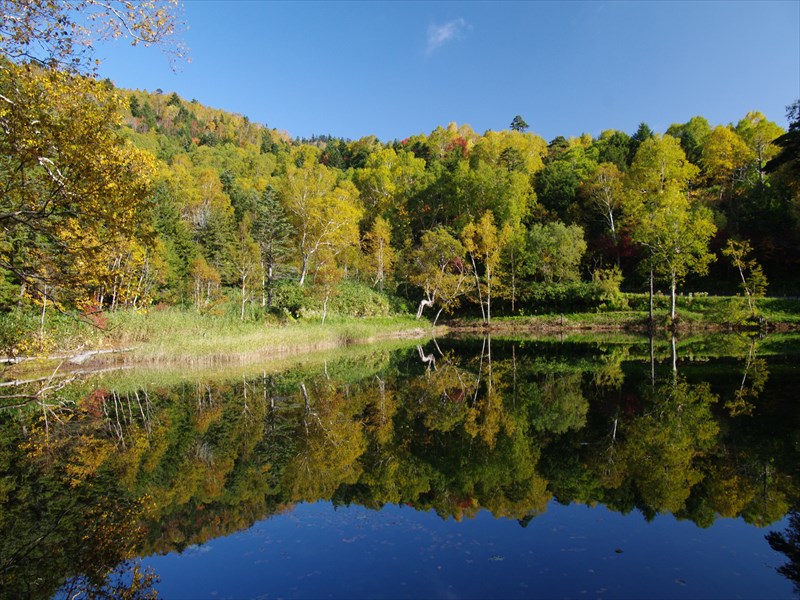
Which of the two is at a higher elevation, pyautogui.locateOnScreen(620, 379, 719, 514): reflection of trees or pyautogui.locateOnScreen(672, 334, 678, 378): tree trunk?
pyautogui.locateOnScreen(672, 334, 678, 378): tree trunk

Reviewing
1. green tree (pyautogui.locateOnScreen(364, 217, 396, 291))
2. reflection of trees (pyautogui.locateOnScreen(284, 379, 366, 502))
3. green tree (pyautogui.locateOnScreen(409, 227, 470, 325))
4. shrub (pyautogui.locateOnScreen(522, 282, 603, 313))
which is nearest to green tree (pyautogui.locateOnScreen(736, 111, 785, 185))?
shrub (pyautogui.locateOnScreen(522, 282, 603, 313))

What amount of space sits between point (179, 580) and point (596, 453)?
7395 millimetres

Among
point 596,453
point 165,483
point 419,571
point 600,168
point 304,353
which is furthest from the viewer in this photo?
point 600,168

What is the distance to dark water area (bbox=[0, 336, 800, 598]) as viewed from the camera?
584 cm

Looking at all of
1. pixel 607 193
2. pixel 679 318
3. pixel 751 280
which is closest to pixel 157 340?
pixel 679 318

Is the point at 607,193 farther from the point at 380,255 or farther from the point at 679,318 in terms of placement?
the point at 380,255

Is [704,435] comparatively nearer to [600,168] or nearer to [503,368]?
[503,368]

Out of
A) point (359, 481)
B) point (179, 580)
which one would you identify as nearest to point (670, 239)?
point (359, 481)

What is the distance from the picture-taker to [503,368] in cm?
2186

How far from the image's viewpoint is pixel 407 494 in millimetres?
8359

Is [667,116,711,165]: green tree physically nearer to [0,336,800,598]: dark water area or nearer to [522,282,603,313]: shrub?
[522,282,603,313]: shrub

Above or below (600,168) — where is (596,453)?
below

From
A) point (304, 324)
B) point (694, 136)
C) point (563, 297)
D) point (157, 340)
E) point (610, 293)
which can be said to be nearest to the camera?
point (157, 340)

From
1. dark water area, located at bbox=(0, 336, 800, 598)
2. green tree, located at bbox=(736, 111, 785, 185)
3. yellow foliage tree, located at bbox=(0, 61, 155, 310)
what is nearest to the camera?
dark water area, located at bbox=(0, 336, 800, 598)
